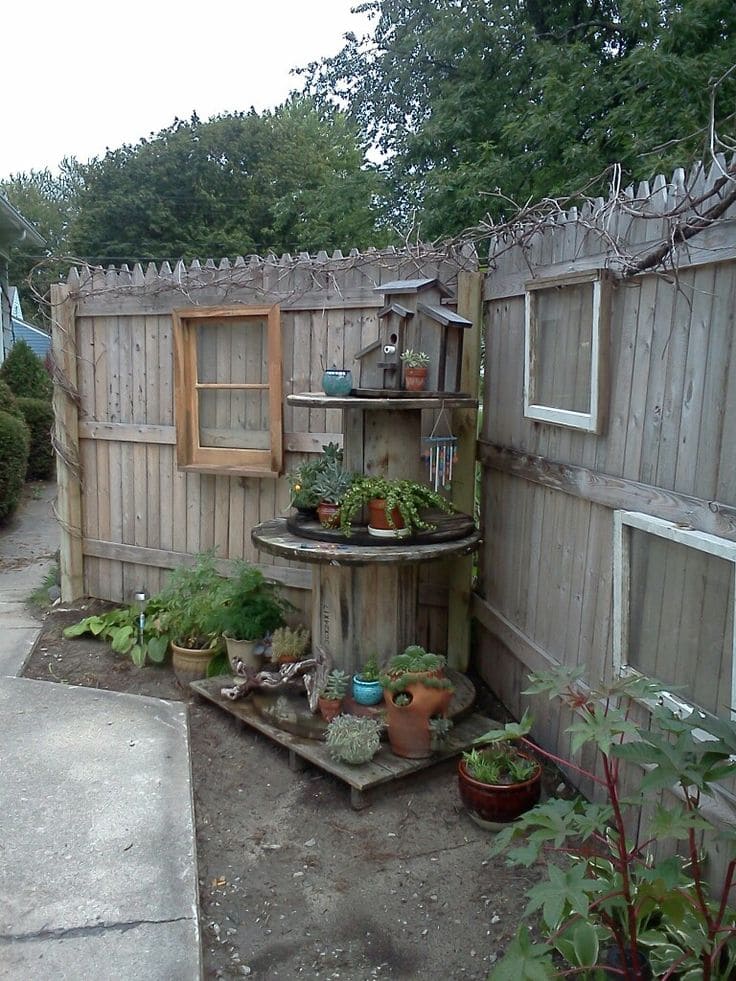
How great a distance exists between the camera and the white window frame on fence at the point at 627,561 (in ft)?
7.39

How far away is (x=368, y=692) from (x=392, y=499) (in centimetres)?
91

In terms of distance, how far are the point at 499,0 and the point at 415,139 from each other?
2.27 metres

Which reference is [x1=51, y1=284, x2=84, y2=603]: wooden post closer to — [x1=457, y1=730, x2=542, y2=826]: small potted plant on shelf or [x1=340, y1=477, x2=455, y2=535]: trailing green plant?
[x1=340, y1=477, x2=455, y2=535]: trailing green plant

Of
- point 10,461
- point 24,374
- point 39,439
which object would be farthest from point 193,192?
point 10,461

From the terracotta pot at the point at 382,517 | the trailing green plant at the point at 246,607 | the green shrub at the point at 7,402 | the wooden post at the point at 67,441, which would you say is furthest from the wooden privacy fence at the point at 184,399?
the green shrub at the point at 7,402

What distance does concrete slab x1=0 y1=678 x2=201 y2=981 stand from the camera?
230 cm

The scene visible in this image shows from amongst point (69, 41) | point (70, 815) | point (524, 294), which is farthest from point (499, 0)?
point (70, 815)

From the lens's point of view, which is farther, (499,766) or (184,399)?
(184,399)

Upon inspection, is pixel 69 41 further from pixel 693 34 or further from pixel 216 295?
pixel 693 34

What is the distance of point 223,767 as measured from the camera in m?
3.58

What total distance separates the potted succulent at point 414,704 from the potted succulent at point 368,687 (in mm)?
164

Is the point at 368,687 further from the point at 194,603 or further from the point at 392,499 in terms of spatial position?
the point at 194,603

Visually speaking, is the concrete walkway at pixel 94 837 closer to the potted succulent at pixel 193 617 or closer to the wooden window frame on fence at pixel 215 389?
the potted succulent at pixel 193 617

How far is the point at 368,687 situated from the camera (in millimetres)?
3555
